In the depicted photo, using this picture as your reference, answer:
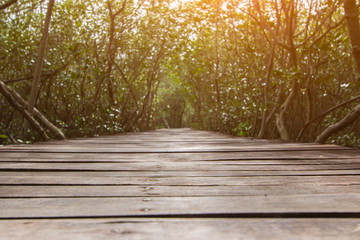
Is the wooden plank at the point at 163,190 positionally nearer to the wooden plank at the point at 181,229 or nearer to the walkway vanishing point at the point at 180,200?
the walkway vanishing point at the point at 180,200

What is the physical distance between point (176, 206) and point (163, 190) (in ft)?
1.01

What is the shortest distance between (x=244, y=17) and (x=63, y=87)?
3230 millimetres

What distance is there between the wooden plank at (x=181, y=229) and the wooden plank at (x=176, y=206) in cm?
8

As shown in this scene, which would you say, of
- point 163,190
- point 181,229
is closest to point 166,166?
point 163,190

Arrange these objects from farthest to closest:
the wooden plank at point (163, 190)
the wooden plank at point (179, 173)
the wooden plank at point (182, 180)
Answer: the wooden plank at point (179, 173)
the wooden plank at point (182, 180)
the wooden plank at point (163, 190)

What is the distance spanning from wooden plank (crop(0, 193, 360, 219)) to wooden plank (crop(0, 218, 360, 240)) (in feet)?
0.25

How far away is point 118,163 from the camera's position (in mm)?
2547

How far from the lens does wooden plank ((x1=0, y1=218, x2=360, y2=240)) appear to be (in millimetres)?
1008

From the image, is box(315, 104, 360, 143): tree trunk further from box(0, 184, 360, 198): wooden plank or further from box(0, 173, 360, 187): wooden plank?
box(0, 184, 360, 198): wooden plank

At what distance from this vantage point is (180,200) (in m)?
1.43

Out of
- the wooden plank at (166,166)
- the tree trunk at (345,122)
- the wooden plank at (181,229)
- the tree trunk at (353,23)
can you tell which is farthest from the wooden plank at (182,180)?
the tree trunk at (345,122)

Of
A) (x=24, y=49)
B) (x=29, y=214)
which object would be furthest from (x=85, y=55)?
(x=29, y=214)

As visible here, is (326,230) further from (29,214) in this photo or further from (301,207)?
(29,214)

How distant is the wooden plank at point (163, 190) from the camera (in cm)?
154
